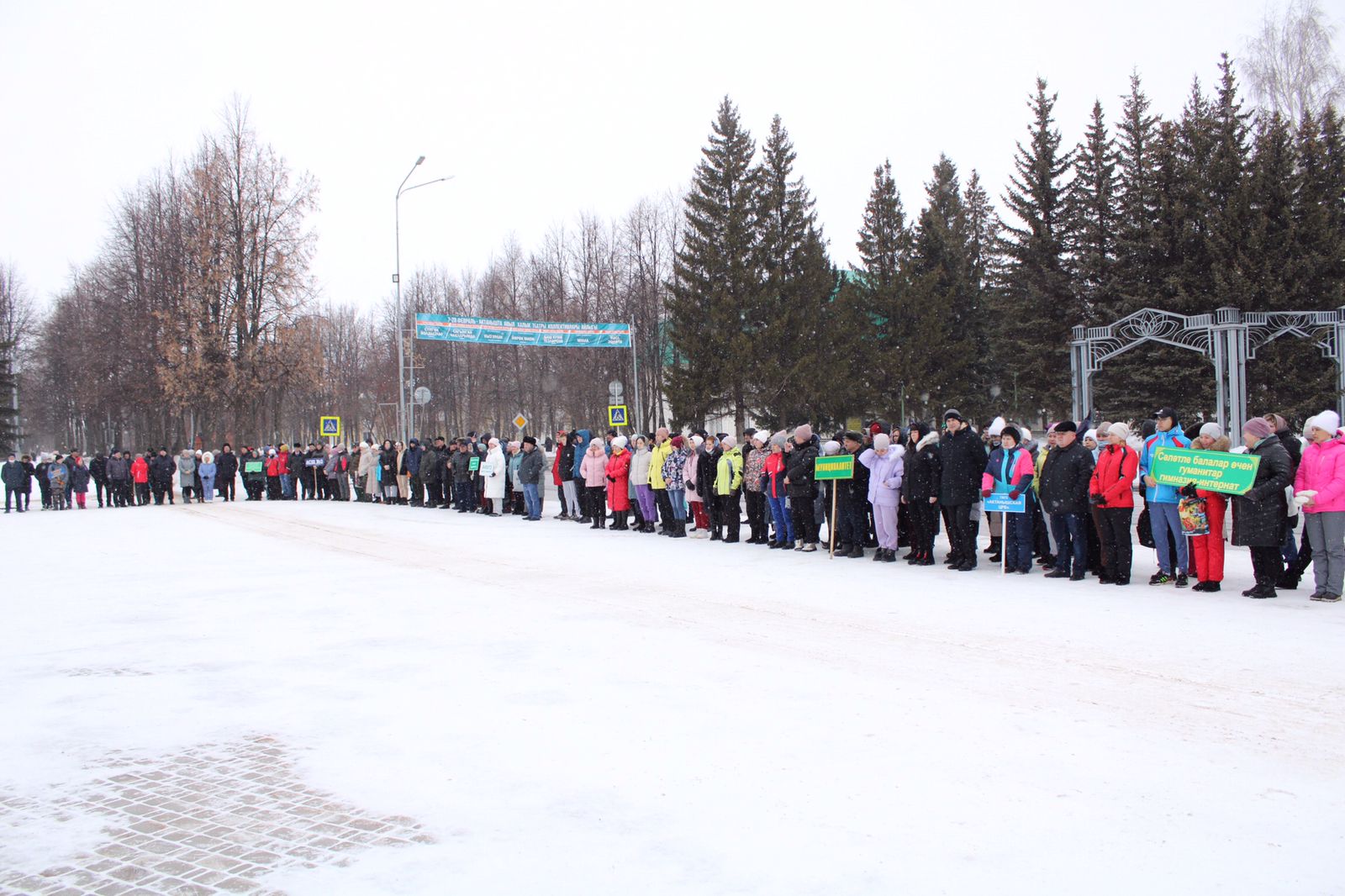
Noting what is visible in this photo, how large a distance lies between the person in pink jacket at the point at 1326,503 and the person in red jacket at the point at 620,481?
11.8 m

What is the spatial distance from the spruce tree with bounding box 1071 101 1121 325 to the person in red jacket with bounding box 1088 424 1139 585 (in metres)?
29.5

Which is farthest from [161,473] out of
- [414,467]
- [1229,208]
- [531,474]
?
[1229,208]

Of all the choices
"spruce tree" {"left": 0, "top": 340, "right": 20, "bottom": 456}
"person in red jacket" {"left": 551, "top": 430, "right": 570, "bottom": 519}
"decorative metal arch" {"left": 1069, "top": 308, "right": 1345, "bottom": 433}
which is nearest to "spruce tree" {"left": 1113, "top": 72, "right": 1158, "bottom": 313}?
"decorative metal arch" {"left": 1069, "top": 308, "right": 1345, "bottom": 433}

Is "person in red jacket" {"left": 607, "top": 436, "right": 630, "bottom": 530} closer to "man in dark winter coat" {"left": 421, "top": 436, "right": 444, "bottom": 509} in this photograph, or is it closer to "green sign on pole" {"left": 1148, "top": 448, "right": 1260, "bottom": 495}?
"man in dark winter coat" {"left": 421, "top": 436, "right": 444, "bottom": 509}

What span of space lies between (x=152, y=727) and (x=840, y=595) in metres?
6.40

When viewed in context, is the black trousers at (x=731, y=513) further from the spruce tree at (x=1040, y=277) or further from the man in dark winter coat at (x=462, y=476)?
the spruce tree at (x=1040, y=277)

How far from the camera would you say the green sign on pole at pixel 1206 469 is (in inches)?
374

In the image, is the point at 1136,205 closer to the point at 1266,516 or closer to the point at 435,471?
the point at 435,471

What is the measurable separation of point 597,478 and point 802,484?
6296 millimetres

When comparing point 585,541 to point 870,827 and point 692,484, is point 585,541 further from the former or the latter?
point 870,827

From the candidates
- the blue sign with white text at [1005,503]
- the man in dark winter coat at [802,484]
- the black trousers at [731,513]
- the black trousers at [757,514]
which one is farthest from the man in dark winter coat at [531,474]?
the blue sign with white text at [1005,503]

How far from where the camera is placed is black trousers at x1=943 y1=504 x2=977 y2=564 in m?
12.1

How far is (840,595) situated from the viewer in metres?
10.0

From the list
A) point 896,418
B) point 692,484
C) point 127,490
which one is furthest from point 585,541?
point 896,418
